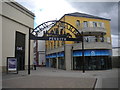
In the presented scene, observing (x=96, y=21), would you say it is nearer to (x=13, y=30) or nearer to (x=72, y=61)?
(x=72, y=61)

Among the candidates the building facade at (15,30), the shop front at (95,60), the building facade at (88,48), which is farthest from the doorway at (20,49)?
the shop front at (95,60)

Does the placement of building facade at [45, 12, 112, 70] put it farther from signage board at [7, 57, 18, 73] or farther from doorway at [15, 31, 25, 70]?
signage board at [7, 57, 18, 73]

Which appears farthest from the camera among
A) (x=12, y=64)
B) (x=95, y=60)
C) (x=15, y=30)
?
(x=95, y=60)

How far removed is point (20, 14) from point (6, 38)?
5417 mm

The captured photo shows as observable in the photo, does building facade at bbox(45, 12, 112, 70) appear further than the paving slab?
Yes

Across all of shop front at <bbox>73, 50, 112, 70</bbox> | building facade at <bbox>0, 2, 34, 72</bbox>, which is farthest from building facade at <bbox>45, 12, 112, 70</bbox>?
building facade at <bbox>0, 2, 34, 72</bbox>

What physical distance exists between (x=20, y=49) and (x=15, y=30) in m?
3.21

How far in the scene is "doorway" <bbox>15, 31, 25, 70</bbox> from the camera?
25503 millimetres

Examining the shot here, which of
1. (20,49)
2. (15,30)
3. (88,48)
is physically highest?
(15,30)

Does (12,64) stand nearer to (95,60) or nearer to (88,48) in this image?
(88,48)

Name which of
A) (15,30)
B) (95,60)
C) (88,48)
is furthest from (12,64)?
(95,60)

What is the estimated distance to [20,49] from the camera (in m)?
26.3

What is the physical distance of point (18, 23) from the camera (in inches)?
1013

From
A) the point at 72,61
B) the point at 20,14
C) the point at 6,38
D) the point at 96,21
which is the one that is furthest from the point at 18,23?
the point at 96,21
